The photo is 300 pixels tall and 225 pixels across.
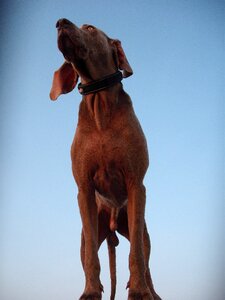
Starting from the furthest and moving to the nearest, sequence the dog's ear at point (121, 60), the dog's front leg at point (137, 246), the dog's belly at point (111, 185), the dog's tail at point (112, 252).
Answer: the dog's tail at point (112, 252) < the dog's ear at point (121, 60) < the dog's belly at point (111, 185) < the dog's front leg at point (137, 246)

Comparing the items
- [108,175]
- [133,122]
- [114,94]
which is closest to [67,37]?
[114,94]

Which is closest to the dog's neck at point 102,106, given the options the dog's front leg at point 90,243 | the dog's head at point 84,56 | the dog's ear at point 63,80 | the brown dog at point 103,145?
the brown dog at point 103,145

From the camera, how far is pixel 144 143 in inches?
101

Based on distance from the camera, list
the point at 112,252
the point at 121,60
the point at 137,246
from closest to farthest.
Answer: the point at 137,246 → the point at 121,60 → the point at 112,252

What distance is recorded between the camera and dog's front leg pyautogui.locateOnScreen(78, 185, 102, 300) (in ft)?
7.61

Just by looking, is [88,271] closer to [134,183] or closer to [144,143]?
[134,183]

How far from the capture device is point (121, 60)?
2705 millimetres

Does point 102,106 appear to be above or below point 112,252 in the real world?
above

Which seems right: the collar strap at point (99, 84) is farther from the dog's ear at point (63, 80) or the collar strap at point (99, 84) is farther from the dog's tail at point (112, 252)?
the dog's tail at point (112, 252)

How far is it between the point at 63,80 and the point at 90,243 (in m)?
1.08

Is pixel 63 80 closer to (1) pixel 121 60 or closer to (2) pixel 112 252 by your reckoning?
(1) pixel 121 60

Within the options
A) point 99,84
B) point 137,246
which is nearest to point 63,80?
point 99,84

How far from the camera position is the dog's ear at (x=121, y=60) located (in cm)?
268

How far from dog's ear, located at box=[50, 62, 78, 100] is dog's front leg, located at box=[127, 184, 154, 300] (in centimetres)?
79
